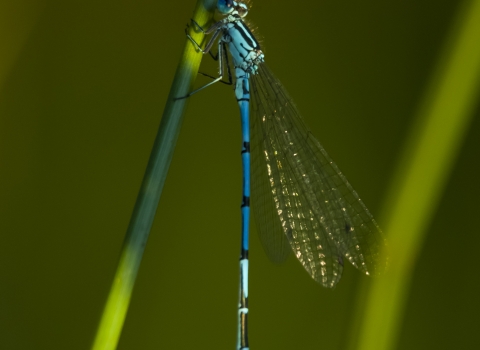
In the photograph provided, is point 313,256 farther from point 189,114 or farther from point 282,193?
point 189,114

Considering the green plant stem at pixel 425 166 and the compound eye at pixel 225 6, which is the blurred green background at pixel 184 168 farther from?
the compound eye at pixel 225 6

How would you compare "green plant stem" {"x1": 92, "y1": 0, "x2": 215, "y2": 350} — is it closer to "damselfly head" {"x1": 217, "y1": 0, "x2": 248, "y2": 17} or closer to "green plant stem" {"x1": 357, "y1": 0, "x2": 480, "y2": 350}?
"damselfly head" {"x1": 217, "y1": 0, "x2": 248, "y2": 17}

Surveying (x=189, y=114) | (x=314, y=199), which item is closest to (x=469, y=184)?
(x=314, y=199)

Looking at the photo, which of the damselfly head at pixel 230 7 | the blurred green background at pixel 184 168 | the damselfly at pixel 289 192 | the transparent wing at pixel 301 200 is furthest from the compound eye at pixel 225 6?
the blurred green background at pixel 184 168

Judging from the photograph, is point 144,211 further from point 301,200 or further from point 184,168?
point 184,168

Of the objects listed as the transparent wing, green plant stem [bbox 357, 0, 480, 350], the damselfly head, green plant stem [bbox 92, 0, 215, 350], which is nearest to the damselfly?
the transparent wing
